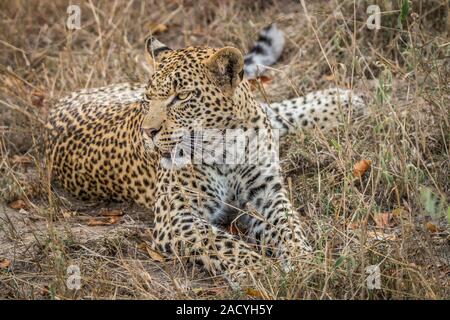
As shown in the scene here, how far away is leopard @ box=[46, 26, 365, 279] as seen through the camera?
20.9 feet

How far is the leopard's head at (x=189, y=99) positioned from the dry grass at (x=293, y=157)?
55 centimetres

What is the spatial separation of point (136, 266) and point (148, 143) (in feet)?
3.15

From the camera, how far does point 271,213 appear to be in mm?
6879

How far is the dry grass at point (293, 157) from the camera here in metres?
5.64

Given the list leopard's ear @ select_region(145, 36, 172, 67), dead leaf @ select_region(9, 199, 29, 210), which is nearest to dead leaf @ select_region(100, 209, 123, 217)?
dead leaf @ select_region(9, 199, 29, 210)

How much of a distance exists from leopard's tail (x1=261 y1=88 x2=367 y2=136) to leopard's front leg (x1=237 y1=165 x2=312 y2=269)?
135 centimetres

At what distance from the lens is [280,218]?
673 cm

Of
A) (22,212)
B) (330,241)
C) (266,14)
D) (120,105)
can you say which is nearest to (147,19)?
(266,14)

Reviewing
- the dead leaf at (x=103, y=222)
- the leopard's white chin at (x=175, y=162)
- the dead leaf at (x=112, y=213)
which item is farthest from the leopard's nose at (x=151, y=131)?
the dead leaf at (x=112, y=213)

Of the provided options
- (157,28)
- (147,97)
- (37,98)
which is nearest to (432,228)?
(147,97)

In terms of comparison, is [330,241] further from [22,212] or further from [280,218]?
[22,212]

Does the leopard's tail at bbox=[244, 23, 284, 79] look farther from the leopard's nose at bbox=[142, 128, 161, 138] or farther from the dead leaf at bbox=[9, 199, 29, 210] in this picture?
the leopard's nose at bbox=[142, 128, 161, 138]

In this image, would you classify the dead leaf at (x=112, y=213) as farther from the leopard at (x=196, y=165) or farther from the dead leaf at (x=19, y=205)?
the dead leaf at (x=19, y=205)
